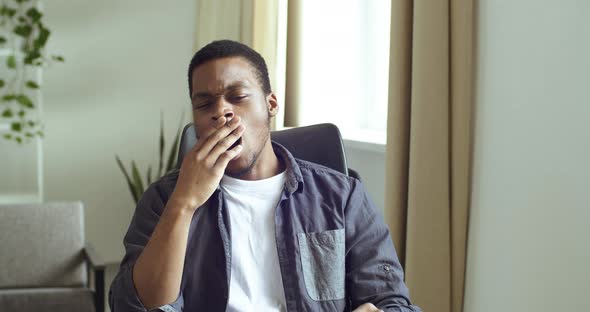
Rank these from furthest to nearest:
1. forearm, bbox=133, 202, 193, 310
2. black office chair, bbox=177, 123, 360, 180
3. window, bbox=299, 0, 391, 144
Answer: window, bbox=299, 0, 391, 144 → black office chair, bbox=177, 123, 360, 180 → forearm, bbox=133, 202, 193, 310

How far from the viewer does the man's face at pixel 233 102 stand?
1560 millimetres

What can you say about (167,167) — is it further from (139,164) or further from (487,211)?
(487,211)

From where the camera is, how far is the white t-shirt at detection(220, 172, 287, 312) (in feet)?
4.98

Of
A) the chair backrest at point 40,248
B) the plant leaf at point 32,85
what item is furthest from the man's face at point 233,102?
the plant leaf at point 32,85

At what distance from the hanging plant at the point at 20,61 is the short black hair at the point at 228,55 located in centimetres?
225

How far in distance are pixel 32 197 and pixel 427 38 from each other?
7.73ft

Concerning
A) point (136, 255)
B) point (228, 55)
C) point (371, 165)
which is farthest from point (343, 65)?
point (136, 255)

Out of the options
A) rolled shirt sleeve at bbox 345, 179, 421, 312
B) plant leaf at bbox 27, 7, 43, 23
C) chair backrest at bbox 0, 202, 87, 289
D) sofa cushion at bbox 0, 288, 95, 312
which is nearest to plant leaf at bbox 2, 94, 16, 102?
plant leaf at bbox 27, 7, 43, 23

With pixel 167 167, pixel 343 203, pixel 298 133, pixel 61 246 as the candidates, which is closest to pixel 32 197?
pixel 167 167

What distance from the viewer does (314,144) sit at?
1883mm

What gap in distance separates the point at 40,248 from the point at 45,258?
40mm

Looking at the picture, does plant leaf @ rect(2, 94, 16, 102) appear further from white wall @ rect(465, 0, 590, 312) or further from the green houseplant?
white wall @ rect(465, 0, 590, 312)

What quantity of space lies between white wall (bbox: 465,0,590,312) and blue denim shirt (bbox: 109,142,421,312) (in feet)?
1.29

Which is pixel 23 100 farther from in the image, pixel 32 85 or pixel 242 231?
pixel 242 231
